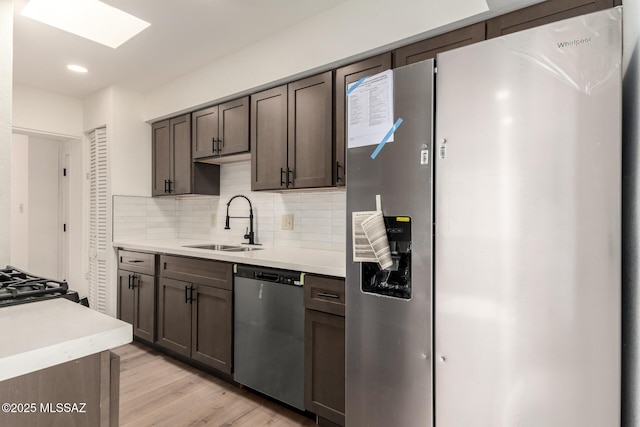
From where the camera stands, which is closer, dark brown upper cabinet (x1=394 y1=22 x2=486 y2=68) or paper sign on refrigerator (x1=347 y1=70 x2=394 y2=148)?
paper sign on refrigerator (x1=347 y1=70 x2=394 y2=148)

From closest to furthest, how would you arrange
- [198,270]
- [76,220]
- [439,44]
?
[439,44], [198,270], [76,220]

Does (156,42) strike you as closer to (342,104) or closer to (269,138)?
(269,138)

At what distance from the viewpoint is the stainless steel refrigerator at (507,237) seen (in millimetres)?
962

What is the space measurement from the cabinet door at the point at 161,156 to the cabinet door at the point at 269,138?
126cm

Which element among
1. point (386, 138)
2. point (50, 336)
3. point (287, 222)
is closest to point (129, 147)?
point (287, 222)

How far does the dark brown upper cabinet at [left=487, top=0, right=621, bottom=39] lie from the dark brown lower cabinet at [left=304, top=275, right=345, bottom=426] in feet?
4.65

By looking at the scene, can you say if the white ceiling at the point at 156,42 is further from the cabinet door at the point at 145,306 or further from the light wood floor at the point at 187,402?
the light wood floor at the point at 187,402

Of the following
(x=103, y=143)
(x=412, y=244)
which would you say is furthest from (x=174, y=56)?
(x=412, y=244)

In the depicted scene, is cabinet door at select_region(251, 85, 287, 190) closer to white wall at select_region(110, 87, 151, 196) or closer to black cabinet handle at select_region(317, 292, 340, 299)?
black cabinet handle at select_region(317, 292, 340, 299)

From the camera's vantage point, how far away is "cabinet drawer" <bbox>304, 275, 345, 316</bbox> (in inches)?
67.7

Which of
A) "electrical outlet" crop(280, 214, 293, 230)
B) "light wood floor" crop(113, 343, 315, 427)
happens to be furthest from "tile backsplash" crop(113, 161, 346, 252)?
"light wood floor" crop(113, 343, 315, 427)

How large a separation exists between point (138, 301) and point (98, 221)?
1.06 metres

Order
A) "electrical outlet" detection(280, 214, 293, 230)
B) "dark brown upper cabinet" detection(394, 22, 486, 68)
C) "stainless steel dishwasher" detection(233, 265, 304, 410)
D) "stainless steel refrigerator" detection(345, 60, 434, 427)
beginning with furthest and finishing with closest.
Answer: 1. "electrical outlet" detection(280, 214, 293, 230)
2. "stainless steel dishwasher" detection(233, 265, 304, 410)
3. "dark brown upper cabinet" detection(394, 22, 486, 68)
4. "stainless steel refrigerator" detection(345, 60, 434, 427)

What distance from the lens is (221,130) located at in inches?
112
